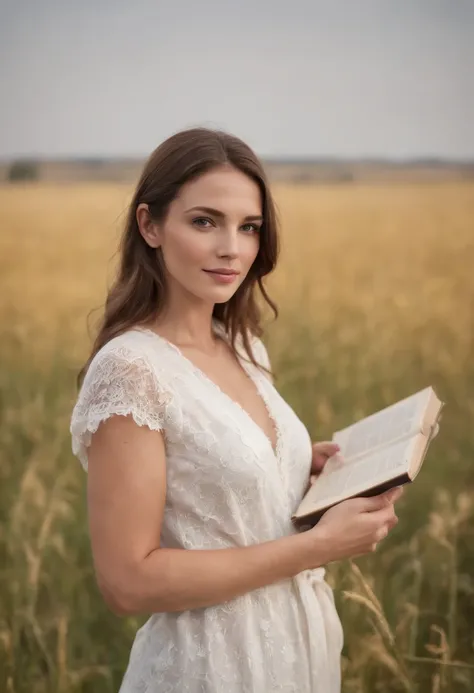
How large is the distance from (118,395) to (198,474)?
0.46 ft

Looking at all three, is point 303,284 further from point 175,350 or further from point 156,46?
point 175,350

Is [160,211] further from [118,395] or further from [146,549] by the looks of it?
[146,549]

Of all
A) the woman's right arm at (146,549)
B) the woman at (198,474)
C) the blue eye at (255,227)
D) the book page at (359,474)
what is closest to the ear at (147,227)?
the woman at (198,474)

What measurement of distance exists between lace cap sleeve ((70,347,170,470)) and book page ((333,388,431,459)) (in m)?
0.32

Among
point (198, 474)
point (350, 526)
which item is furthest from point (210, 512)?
point (350, 526)

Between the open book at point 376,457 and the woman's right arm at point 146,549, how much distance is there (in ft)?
0.24

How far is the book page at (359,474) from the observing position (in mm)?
1003

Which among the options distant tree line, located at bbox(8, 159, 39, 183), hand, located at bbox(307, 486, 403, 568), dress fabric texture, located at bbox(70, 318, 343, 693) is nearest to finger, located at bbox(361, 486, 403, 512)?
hand, located at bbox(307, 486, 403, 568)

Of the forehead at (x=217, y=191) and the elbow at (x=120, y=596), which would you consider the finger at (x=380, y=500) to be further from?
the forehead at (x=217, y=191)

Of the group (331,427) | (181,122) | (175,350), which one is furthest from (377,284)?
(175,350)

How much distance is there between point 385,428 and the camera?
121 centimetres

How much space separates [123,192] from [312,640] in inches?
49.2

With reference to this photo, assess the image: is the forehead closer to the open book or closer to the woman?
the woman

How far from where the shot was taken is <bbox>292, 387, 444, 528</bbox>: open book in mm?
1007
